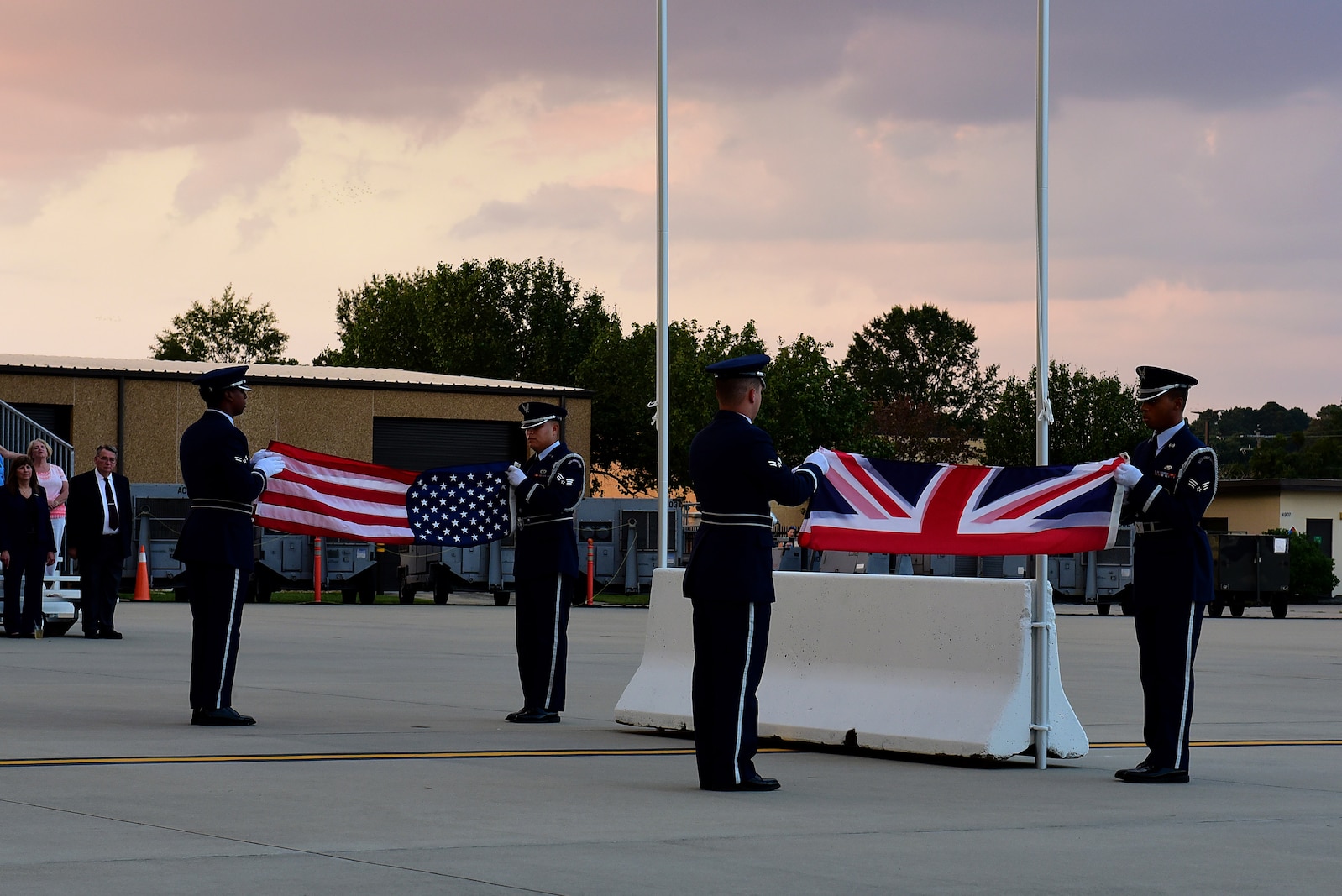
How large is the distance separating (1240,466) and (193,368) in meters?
74.2

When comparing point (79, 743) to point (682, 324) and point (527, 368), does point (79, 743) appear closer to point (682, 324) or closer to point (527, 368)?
point (682, 324)

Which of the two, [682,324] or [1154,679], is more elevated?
[682,324]

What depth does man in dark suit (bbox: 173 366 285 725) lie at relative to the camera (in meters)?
11.1

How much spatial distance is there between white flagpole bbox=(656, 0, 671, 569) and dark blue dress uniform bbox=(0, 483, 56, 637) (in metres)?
8.78

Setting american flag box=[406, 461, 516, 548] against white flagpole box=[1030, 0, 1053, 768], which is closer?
white flagpole box=[1030, 0, 1053, 768]

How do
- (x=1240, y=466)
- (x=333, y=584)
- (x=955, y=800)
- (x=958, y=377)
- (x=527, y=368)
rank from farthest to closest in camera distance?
(x=958, y=377), (x=1240, y=466), (x=527, y=368), (x=333, y=584), (x=955, y=800)

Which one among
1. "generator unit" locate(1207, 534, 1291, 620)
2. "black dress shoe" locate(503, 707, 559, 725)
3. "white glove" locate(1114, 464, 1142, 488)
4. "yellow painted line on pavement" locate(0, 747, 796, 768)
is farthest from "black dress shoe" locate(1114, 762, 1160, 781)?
"generator unit" locate(1207, 534, 1291, 620)

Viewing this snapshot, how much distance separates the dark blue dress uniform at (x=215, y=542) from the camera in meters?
11.1

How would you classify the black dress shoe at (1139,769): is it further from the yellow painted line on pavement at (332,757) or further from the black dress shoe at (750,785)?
the yellow painted line on pavement at (332,757)

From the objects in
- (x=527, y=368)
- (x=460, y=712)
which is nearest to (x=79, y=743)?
(x=460, y=712)

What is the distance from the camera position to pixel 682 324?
7800 cm

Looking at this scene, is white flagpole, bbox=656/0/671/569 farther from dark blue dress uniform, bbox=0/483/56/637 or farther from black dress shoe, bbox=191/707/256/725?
dark blue dress uniform, bbox=0/483/56/637

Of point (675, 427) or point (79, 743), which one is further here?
point (675, 427)

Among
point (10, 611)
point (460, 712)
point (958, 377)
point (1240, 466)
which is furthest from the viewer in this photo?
point (958, 377)
